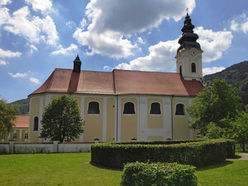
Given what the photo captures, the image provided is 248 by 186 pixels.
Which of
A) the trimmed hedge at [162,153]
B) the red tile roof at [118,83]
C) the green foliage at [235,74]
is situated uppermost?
the green foliage at [235,74]

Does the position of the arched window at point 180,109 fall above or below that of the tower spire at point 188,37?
below

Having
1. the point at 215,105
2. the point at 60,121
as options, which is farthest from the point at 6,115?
the point at 215,105

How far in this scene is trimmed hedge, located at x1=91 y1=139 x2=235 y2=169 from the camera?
1183 centimetres

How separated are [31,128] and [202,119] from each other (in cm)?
2106

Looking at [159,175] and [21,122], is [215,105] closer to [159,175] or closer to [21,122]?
[159,175]

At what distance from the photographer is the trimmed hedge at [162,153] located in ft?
38.8

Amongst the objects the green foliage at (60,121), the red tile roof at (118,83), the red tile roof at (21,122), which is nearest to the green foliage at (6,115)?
the red tile roof at (118,83)

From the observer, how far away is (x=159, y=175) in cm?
619

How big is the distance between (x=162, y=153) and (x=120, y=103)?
17.8 m

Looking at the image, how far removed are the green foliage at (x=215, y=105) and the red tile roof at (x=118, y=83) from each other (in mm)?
3926

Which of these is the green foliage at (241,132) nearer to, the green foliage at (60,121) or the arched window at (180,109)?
the arched window at (180,109)

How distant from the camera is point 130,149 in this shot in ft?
40.2

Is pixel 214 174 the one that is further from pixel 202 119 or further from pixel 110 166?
pixel 202 119

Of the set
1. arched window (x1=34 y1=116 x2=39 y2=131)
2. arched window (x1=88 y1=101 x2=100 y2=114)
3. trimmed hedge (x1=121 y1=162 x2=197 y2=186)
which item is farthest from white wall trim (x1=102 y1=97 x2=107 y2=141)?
trimmed hedge (x1=121 y1=162 x2=197 y2=186)
